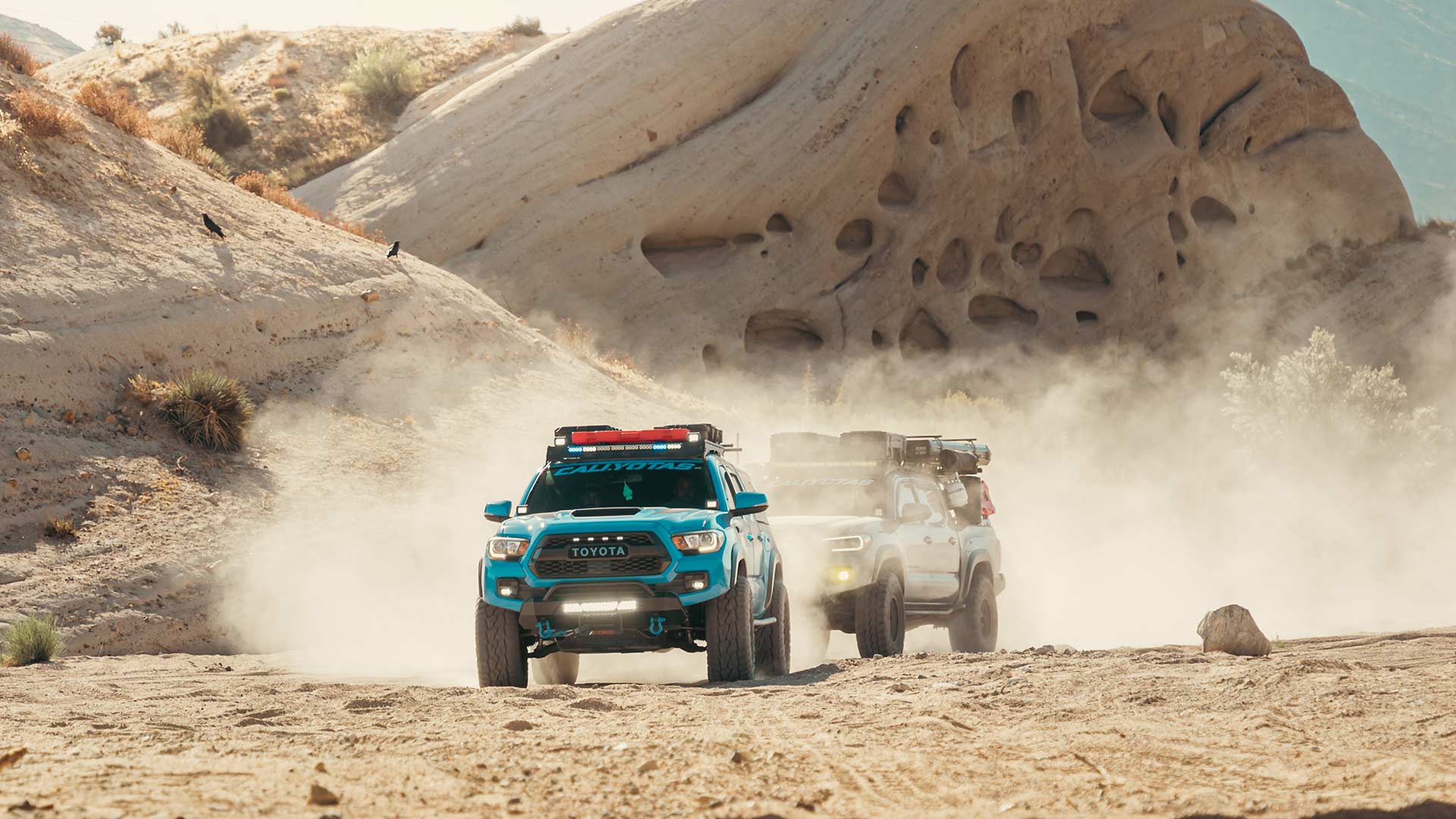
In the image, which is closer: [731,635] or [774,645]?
[731,635]

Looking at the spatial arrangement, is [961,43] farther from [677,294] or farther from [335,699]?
[335,699]

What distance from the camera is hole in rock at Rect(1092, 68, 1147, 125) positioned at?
155ft

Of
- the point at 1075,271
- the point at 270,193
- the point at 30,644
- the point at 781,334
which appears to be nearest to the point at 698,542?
the point at 30,644

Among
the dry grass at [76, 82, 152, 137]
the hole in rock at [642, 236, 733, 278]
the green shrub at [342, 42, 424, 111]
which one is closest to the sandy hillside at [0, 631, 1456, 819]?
the dry grass at [76, 82, 152, 137]

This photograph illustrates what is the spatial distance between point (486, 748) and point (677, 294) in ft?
99.8

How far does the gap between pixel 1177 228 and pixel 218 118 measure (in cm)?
2870

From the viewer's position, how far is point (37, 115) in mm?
23031

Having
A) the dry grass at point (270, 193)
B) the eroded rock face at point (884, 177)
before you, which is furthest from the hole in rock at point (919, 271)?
the dry grass at point (270, 193)

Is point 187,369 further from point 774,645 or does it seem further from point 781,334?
point 781,334

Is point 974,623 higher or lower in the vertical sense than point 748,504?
lower

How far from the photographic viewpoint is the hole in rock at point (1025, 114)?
147 ft

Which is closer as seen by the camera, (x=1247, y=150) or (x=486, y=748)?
(x=486, y=748)

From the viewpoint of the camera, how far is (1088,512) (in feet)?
99.0

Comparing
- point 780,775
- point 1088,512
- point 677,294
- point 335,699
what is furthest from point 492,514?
point 677,294
